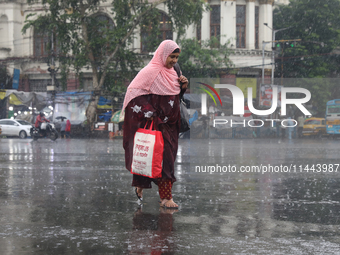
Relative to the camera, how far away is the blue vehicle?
33.5m

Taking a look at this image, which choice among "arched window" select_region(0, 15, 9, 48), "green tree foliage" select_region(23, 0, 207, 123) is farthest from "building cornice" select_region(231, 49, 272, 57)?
"arched window" select_region(0, 15, 9, 48)

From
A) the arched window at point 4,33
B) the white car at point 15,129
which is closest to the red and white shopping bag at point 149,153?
the white car at point 15,129

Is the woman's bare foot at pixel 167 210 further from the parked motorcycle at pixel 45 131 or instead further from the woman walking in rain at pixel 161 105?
the parked motorcycle at pixel 45 131

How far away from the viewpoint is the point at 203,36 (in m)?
39.3

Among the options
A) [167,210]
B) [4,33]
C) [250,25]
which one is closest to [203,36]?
[250,25]

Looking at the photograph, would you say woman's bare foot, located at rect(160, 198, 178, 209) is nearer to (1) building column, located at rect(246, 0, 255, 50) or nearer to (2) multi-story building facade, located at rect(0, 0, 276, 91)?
(2) multi-story building facade, located at rect(0, 0, 276, 91)

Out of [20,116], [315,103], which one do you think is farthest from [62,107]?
[315,103]

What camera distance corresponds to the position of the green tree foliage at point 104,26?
30.8 m

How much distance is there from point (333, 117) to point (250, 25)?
32.6ft

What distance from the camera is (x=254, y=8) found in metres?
39.3

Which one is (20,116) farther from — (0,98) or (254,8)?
(254,8)

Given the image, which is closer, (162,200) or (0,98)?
(162,200)

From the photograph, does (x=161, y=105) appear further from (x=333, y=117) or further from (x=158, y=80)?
(x=333, y=117)

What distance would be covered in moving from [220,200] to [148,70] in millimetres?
1758
